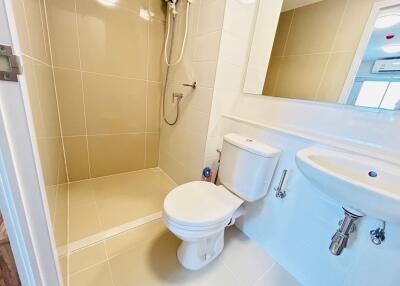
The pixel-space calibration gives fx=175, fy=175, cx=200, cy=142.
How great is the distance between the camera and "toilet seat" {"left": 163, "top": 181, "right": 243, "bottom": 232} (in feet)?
2.94

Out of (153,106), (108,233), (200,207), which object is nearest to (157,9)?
(153,106)

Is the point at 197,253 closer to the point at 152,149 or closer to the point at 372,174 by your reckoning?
the point at 372,174

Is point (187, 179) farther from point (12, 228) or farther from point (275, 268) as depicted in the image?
point (12, 228)

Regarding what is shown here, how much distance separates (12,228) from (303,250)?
1.36m

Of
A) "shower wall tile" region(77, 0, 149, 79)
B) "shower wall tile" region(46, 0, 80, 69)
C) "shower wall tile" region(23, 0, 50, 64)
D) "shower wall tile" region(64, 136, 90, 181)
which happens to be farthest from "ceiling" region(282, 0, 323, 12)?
"shower wall tile" region(64, 136, 90, 181)

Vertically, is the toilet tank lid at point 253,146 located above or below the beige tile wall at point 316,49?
below

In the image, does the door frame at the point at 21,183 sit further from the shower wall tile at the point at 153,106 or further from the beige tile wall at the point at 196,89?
the shower wall tile at the point at 153,106

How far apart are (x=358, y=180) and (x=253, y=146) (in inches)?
19.4

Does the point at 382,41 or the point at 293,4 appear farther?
the point at 293,4

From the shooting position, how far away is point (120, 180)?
185 cm

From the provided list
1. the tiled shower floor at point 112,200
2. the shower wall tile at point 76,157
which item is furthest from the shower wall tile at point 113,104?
the tiled shower floor at point 112,200

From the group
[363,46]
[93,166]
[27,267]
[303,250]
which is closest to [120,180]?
[93,166]

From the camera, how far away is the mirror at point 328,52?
82 centimetres

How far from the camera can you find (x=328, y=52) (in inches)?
40.0
